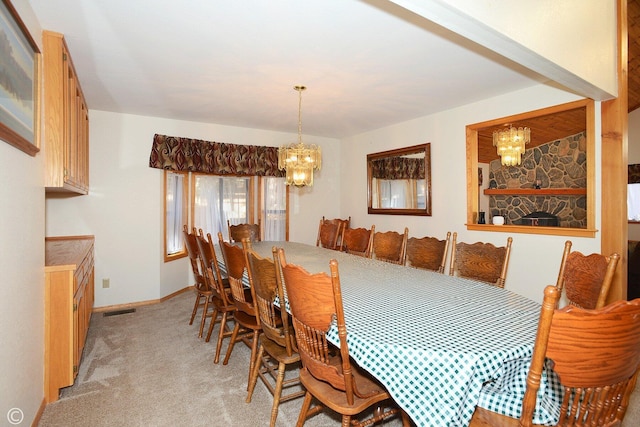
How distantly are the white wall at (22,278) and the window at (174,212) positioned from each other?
2.49m

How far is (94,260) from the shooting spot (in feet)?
13.4

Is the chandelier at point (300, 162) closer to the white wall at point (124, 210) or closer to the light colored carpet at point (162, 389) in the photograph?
the light colored carpet at point (162, 389)

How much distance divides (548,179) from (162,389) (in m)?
6.37

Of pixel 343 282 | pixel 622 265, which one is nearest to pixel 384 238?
pixel 343 282

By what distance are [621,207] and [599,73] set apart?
1071 millimetres

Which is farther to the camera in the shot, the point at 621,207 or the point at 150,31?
the point at 621,207

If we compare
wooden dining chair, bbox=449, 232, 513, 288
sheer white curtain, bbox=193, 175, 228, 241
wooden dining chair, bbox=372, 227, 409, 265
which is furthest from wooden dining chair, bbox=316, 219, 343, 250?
wooden dining chair, bbox=449, 232, 513, 288

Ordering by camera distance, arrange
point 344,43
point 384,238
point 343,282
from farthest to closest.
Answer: point 384,238
point 344,43
point 343,282

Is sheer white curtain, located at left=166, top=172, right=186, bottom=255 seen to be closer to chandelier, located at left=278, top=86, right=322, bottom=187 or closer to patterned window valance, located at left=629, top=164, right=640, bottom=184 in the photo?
chandelier, located at left=278, top=86, right=322, bottom=187

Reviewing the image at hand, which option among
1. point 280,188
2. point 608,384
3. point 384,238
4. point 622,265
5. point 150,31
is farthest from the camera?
point 280,188

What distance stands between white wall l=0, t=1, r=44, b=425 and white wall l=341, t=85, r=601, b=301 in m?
3.90

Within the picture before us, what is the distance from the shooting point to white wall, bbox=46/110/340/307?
161 inches

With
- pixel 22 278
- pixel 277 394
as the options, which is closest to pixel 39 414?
pixel 22 278

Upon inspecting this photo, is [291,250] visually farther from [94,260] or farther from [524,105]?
[524,105]
